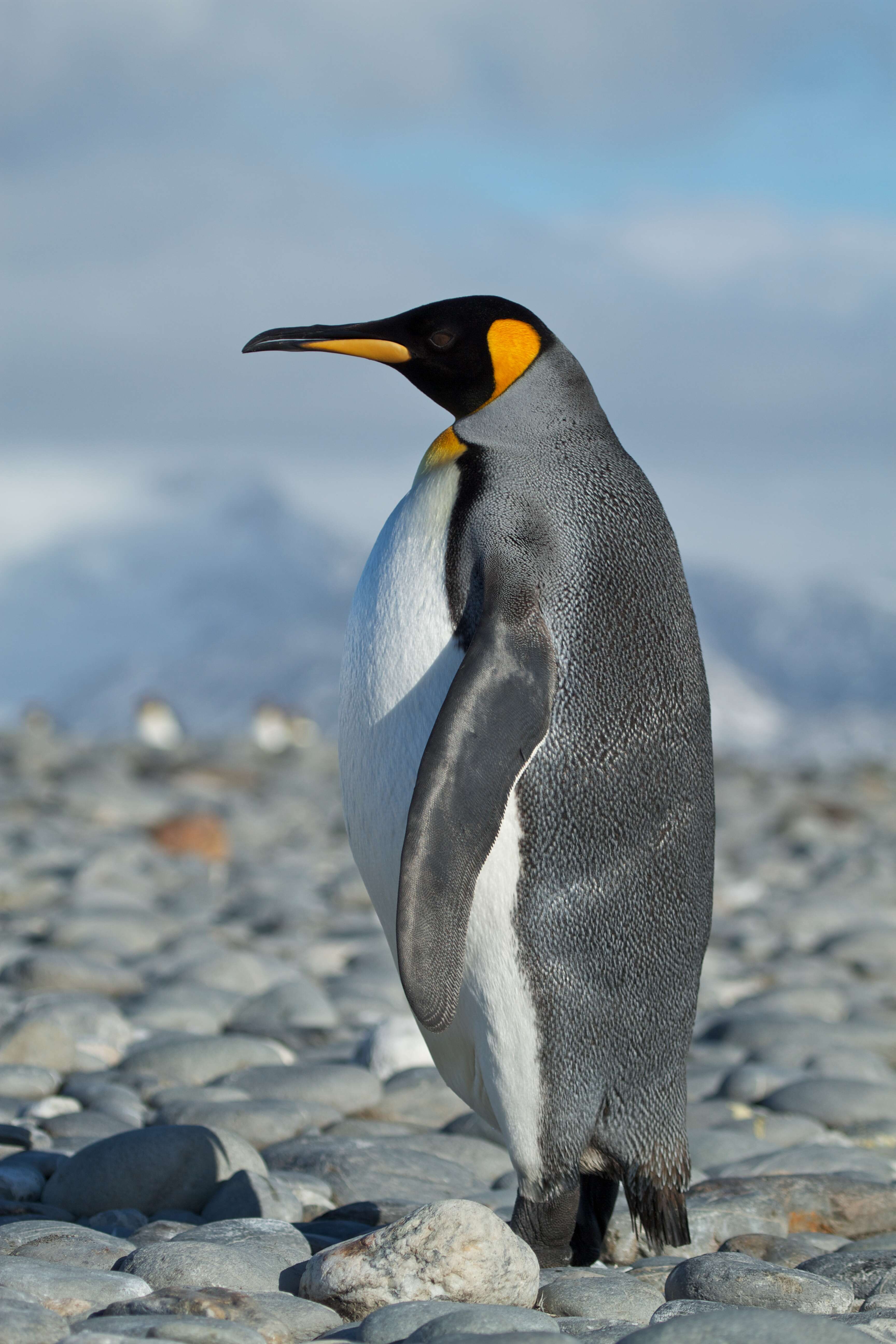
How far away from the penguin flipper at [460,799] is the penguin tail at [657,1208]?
1.95ft

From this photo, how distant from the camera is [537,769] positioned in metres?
2.66

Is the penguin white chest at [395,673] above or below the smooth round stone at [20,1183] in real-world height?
above

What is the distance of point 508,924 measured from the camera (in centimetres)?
263

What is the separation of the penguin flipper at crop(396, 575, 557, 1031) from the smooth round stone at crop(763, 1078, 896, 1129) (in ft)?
7.13

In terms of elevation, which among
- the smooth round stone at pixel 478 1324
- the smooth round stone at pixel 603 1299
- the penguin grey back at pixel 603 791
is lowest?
the smooth round stone at pixel 603 1299

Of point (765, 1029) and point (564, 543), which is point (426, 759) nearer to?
point (564, 543)

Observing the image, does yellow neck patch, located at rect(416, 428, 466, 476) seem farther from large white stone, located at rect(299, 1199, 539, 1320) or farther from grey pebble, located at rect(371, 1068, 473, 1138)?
grey pebble, located at rect(371, 1068, 473, 1138)

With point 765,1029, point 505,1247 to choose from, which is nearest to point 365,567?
point 505,1247

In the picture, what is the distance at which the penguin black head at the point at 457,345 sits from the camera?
2877mm

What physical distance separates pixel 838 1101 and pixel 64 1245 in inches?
105

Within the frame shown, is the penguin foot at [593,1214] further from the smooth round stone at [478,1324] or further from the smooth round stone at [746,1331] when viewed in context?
the smooth round stone at [746,1331]

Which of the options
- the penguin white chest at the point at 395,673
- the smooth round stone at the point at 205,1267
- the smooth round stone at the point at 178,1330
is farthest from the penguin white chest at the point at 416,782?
the smooth round stone at the point at 178,1330

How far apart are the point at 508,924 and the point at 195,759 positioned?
13.2 meters

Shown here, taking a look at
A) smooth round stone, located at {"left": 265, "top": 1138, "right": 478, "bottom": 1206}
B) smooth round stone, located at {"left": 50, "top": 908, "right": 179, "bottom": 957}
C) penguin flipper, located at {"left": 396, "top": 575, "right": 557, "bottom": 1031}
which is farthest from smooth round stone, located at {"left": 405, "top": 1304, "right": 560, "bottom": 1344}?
smooth round stone, located at {"left": 50, "top": 908, "right": 179, "bottom": 957}
